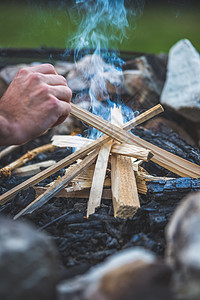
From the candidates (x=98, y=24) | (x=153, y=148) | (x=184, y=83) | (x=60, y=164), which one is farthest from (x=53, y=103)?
(x=184, y=83)

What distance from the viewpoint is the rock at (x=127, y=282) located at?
27.0 inches

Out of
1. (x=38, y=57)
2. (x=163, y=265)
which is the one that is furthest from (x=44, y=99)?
(x=38, y=57)

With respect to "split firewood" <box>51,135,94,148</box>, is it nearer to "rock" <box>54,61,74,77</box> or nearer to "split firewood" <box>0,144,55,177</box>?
"split firewood" <box>0,144,55,177</box>

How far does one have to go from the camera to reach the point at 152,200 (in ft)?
5.46

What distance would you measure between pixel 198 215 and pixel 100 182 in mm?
972

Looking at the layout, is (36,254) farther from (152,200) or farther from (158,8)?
(158,8)

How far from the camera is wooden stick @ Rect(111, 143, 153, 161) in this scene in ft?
5.53

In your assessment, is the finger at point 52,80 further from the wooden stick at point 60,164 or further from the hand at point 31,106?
the wooden stick at point 60,164

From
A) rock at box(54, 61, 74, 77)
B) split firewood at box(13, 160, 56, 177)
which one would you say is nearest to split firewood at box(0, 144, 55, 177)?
split firewood at box(13, 160, 56, 177)

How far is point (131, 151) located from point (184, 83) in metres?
2.15

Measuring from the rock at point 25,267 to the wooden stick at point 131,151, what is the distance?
1.00m

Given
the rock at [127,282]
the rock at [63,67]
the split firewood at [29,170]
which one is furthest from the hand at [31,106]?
the rock at [63,67]

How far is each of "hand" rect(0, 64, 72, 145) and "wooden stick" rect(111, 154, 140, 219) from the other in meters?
0.48

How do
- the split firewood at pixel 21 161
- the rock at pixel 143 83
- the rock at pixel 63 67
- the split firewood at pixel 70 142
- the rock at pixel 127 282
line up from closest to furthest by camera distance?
1. the rock at pixel 127 282
2. the split firewood at pixel 70 142
3. the split firewood at pixel 21 161
4. the rock at pixel 143 83
5. the rock at pixel 63 67
